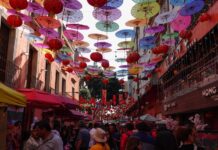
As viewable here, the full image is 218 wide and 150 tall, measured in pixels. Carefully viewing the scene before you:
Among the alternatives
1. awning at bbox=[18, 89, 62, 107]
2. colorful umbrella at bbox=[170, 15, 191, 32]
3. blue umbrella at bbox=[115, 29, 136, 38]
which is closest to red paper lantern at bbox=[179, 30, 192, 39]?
colorful umbrella at bbox=[170, 15, 191, 32]

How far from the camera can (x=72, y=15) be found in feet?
38.6

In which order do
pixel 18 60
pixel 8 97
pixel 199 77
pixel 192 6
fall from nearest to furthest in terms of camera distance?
pixel 8 97 < pixel 192 6 < pixel 199 77 < pixel 18 60

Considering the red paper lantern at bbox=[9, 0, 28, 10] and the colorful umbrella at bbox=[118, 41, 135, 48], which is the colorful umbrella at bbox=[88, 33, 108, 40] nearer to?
the colorful umbrella at bbox=[118, 41, 135, 48]

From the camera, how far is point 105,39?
14398mm

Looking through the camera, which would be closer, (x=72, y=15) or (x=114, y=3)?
(x=114, y=3)

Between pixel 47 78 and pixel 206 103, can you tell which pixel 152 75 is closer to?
pixel 47 78

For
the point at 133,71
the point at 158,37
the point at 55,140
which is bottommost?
the point at 55,140

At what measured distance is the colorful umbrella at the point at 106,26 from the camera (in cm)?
1222

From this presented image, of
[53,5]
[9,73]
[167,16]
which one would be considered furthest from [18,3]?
[9,73]

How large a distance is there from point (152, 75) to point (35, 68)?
473 inches

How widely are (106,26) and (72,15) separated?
1.55 meters

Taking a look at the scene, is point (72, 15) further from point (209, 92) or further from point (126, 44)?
point (209, 92)

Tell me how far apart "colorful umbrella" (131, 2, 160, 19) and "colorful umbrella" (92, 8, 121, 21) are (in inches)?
24.4

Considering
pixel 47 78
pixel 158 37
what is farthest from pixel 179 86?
pixel 47 78
